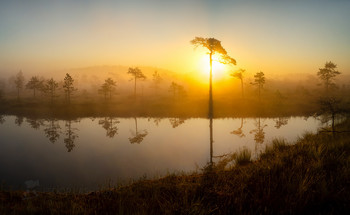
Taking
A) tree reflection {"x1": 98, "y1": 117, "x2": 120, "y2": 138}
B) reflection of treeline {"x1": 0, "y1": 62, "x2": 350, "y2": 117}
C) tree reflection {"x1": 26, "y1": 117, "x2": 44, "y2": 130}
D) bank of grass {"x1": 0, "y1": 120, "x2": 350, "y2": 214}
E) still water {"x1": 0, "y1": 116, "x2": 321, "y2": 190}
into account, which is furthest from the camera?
reflection of treeline {"x1": 0, "y1": 62, "x2": 350, "y2": 117}

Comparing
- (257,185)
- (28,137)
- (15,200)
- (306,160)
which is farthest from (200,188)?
(28,137)

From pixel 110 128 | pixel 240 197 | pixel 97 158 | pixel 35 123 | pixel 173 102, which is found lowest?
pixel 97 158

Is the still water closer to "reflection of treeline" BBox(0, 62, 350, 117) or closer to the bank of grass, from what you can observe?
the bank of grass

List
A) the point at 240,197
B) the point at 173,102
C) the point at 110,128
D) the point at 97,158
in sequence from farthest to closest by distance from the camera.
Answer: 1. the point at 173,102
2. the point at 110,128
3. the point at 97,158
4. the point at 240,197

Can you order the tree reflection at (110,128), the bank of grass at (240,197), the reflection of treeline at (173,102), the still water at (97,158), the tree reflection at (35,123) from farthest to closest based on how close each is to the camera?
the reflection of treeline at (173,102) < the tree reflection at (35,123) < the tree reflection at (110,128) < the still water at (97,158) < the bank of grass at (240,197)

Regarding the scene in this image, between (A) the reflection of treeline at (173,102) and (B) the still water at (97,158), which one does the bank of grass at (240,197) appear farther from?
(A) the reflection of treeline at (173,102)

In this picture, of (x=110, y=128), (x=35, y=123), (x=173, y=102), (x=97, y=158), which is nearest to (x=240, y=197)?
(x=97, y=158)

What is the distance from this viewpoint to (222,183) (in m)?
5.83

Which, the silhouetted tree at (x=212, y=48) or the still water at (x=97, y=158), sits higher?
the silhouetted tree at (x=212, y=48)

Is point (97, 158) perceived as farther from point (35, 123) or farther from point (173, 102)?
point (173, 102)

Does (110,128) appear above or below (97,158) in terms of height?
above

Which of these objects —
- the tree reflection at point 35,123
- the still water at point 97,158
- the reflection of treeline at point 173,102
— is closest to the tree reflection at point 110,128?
the still water at point 97,158

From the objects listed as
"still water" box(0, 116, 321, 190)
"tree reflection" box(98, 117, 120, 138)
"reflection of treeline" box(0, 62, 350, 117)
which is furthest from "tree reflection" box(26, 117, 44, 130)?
"reflection of treeline" box(0, 62, 350, 117)

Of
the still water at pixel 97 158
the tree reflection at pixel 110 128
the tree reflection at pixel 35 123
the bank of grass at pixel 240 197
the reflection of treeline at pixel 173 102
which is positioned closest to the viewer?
the bank of grass at pixel 240 197
